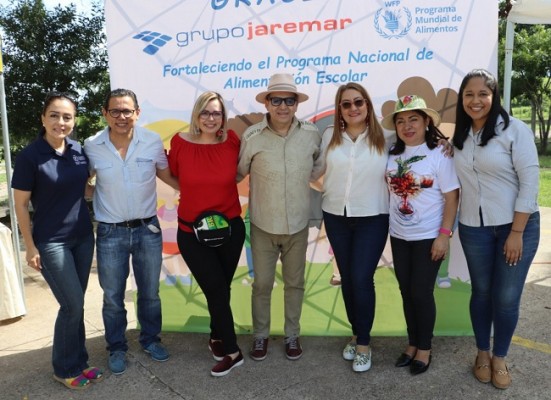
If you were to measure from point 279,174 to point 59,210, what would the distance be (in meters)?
1.29

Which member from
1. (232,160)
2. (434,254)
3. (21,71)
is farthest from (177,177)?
(21,71)

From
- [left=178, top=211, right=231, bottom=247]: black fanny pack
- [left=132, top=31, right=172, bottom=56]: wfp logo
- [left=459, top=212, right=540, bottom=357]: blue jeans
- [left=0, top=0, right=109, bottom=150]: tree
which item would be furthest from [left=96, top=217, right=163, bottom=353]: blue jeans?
[left=0, top=0, right=109, bottom=150]: tree

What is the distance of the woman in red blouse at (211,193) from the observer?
115 inches

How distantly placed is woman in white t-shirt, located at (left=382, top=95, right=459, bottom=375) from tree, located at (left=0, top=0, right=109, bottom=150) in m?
7.40

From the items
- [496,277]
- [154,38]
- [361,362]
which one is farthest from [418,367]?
[154,38]

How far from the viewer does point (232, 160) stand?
299cm

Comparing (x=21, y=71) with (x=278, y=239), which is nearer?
(x=278, y=239)

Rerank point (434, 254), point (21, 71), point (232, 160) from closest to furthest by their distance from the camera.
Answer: point (434, 254), point (232, 160), point (21, 71)

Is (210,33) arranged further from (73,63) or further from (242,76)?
(73,63)

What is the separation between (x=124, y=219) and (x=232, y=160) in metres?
0.76

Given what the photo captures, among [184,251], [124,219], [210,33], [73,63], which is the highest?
[73,63]

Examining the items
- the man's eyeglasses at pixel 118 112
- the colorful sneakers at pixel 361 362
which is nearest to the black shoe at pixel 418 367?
the colorful sneakers at pixel 361 362

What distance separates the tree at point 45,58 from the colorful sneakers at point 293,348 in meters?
7.02

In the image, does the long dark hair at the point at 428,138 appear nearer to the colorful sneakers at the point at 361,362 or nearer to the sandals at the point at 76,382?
the colorful sneakers at the point at 361,362
